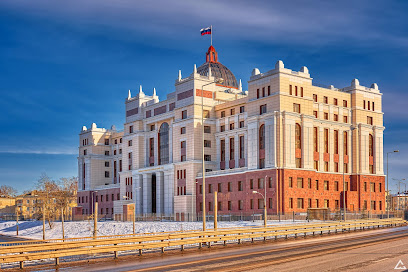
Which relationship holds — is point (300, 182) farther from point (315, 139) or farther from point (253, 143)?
point (253, 143)

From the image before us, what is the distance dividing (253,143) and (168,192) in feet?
85.9

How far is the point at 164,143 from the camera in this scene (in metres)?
121

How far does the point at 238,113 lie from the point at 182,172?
16.9 m

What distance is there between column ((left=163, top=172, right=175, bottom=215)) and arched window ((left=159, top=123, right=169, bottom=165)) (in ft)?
17.9

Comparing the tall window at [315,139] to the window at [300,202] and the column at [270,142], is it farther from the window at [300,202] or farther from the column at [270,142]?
the window at [300,202]

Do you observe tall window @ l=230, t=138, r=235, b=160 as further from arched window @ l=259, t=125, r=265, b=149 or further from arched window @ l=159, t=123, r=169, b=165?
arched window @ l=159, t=123, r=169, b=165

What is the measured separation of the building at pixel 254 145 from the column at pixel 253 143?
0.59 ft

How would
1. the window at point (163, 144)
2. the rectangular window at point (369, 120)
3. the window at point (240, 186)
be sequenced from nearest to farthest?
the window at point (240, 186) < the rectangular window at point (369, 120) < the window at point (163, 144)

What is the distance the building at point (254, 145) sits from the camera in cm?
9488

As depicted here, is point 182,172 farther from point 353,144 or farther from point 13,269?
point 13,269

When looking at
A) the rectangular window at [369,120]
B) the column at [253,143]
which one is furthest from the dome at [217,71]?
the rectangular window at [369,120]

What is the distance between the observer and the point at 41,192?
118 m

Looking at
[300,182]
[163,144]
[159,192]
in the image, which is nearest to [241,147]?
[300,182]

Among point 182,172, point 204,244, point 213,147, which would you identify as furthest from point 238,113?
point 204,244
